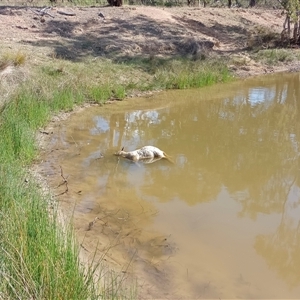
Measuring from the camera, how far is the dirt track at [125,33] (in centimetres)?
1230

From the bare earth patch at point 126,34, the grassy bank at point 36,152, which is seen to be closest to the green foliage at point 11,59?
the grassy bank at point 36,152

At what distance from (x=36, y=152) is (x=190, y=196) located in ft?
7.99

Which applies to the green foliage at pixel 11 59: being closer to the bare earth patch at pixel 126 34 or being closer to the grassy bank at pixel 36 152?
the grassy bank at pixel 36 152

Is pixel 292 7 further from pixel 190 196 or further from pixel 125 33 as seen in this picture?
pixel 190 196

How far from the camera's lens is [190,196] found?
536cm

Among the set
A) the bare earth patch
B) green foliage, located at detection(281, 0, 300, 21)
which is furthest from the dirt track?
green foliage, located at detection(281, 0, 300, 21)

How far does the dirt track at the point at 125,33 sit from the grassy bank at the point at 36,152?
43.9 inches

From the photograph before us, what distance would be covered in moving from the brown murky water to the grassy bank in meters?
0.46

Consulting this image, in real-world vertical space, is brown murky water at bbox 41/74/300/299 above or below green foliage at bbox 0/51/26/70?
below

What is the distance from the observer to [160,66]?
12078 mm

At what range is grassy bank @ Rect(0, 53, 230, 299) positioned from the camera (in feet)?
8.72

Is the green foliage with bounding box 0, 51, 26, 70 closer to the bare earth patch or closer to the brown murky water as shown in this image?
the bare earth patch

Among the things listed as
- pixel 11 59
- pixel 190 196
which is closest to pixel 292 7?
pixel 11 59

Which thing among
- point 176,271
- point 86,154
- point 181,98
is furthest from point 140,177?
point 181,98
